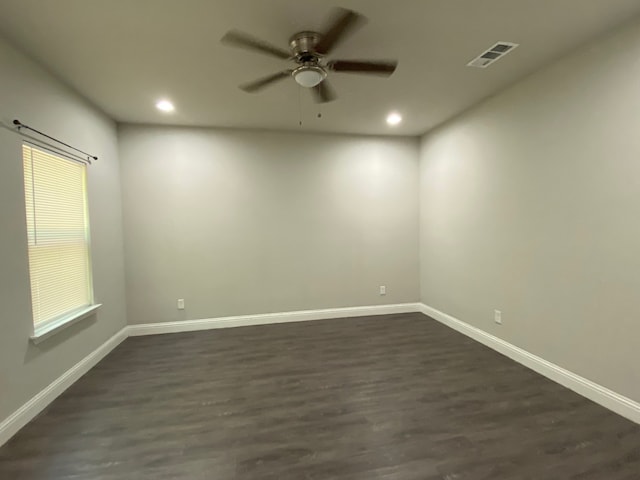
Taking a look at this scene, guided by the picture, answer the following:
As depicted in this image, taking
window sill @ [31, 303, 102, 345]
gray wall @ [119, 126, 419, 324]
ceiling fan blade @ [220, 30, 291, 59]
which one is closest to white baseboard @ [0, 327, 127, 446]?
window sill @ [31, 303, 102, 345]

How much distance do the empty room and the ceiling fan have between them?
20 mm

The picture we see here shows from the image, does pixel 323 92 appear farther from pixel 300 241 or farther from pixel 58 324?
pixel 58 324

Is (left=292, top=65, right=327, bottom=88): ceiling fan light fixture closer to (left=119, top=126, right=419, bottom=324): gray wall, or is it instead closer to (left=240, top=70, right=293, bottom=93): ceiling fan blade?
(left=240, top=70, right=293, bottom=93): ceiling fan blade

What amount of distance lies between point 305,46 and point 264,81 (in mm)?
395

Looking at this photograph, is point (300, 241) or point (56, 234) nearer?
point (56, 234)

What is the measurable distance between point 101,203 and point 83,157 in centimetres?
52

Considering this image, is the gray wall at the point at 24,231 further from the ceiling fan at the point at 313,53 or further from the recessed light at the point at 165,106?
the ceiling fan at the point at 313,53

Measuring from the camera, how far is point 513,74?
9.07ft

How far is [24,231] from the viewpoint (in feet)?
7.36

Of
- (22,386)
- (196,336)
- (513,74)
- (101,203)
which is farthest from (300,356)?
(513,74)

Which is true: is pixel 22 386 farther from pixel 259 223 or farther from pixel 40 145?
pixel 259 223

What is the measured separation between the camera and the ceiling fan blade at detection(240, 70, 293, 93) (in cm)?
223

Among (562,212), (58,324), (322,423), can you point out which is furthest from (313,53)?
(58,324)

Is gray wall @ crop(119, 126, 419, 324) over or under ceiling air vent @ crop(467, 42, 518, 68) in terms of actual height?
under
